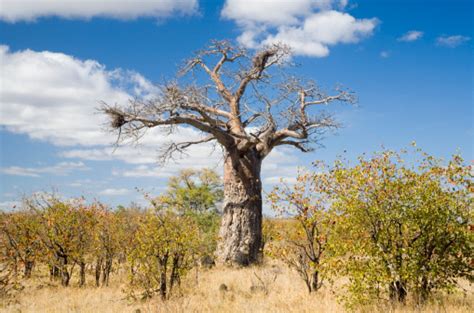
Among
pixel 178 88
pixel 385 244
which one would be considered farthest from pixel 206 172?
pixel 385 244

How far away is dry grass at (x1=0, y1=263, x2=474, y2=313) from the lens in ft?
26.0

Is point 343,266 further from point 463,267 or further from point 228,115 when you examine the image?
point 228,115

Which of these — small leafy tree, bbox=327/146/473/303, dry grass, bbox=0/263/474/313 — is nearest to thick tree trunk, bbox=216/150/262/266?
dry grass, bbox=0/263/474/313

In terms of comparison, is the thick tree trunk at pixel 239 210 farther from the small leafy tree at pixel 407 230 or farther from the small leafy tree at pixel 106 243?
the small leafy tree at pixel 407 230

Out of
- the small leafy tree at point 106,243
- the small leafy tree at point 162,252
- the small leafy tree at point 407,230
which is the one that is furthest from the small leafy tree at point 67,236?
the small leafy tree at point 407,230

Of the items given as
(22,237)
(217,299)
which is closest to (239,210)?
(217,299)

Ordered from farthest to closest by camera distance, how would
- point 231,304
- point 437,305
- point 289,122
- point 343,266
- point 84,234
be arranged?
1. point 289,122
2. point 84,234
3. point 231,304
4. point 343,266
5. point 437,305

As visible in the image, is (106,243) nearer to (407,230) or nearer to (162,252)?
(162,252)

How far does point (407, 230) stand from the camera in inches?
289

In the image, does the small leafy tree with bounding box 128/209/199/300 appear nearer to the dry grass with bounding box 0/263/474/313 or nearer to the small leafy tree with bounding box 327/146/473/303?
the dry grass with bounding box 0/263/474/313

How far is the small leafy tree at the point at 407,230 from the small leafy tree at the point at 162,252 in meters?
3.47

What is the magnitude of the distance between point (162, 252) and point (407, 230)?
15.7ft

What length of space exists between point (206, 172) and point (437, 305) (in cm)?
2086

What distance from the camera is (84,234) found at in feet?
42.2
